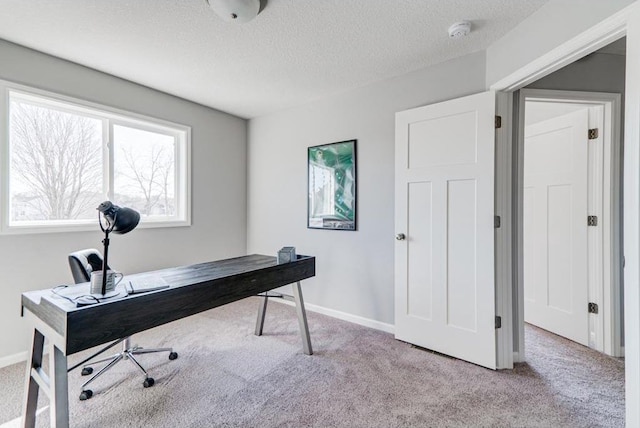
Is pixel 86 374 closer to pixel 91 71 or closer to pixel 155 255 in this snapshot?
pixel 155 255

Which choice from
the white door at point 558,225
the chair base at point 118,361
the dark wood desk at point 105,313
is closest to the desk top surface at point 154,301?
the dark wood desk at point 105,313

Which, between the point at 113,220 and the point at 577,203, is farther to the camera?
the point at 577,203

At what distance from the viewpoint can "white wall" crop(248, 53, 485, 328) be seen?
2.59 meters

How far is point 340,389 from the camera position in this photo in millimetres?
1880

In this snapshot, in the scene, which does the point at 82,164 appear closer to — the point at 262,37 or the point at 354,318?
the point at 262,37

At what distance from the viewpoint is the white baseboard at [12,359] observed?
7.09ft

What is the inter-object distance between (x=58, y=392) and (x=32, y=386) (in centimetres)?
42

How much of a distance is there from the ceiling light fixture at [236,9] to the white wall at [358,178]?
145cm

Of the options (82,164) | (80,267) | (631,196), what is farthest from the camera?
Answer: (82,164)

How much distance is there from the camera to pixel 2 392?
1.83 m

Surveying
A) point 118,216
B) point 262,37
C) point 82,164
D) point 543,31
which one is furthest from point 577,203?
point 82,164

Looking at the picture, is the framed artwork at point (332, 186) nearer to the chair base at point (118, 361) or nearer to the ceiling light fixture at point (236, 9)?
the ceiling light fixture at point (236, 9)

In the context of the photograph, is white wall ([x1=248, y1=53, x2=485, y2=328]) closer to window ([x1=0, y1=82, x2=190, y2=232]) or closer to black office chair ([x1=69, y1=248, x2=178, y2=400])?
window ([x1=0, y1=82, x2=190, y2=232])

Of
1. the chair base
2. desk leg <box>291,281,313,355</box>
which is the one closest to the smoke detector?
desk leg <box>291,281,313,355</box>
